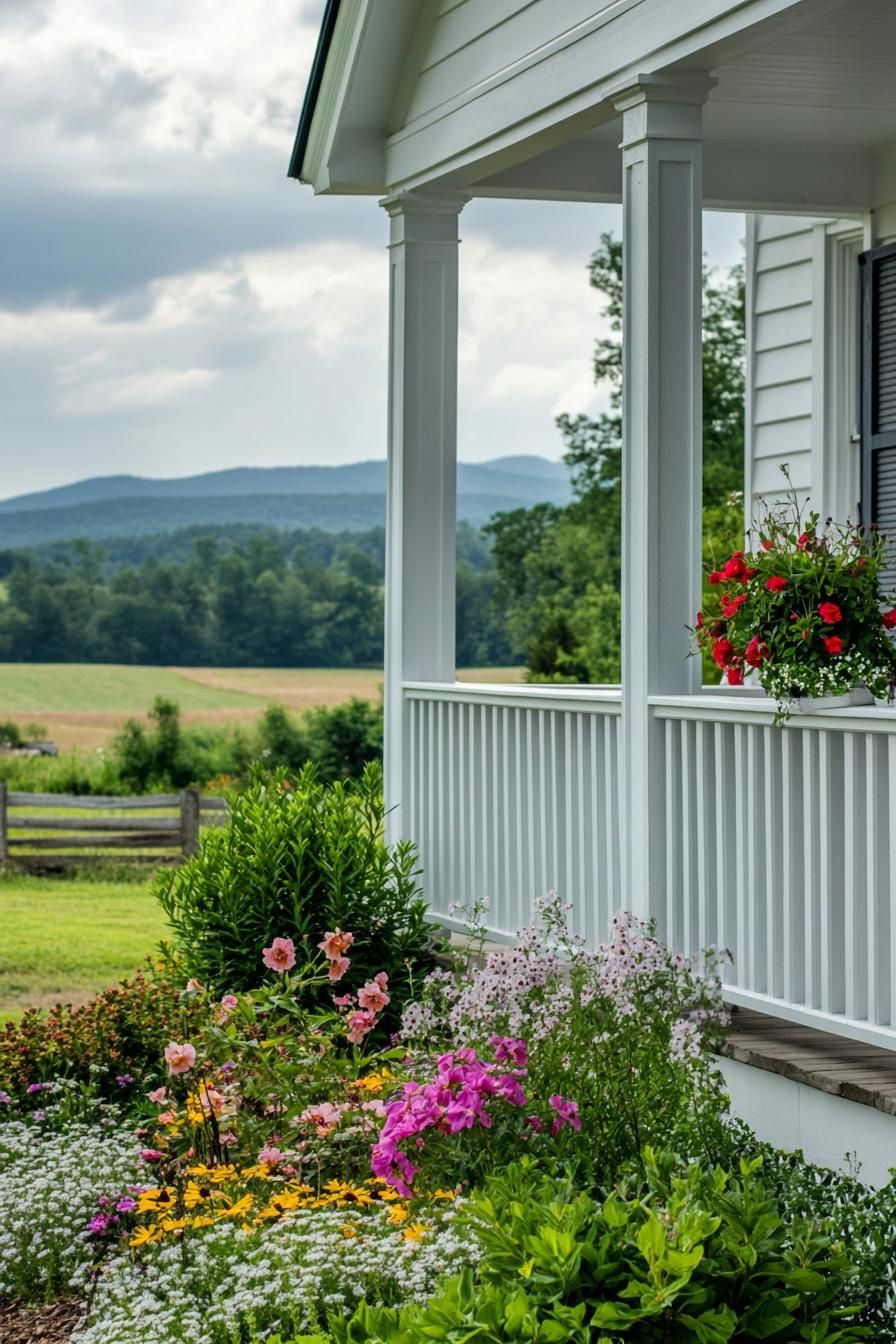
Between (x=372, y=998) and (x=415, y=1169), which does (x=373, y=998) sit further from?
(x=415, y=1169)

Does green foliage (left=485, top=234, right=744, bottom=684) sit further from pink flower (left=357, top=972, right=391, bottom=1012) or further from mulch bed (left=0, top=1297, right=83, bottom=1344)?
mulch bed (left=0, top=1297, right=83, bottom=1344)

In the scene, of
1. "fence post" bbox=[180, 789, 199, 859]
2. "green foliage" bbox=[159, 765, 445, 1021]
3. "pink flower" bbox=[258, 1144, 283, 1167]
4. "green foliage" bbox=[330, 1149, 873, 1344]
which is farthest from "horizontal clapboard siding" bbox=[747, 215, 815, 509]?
"fence post" bbox=[180, 789, 199, 859]

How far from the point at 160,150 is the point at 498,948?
110 feet

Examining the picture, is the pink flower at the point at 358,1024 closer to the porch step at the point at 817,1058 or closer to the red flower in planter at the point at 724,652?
the porch step at the point at 817,1058

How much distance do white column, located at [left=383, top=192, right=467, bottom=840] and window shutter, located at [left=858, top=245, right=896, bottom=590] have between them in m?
1.72

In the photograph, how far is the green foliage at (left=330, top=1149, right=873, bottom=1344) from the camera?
2795mm

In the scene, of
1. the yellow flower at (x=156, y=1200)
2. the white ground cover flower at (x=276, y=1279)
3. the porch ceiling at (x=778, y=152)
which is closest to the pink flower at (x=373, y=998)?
the yellow flower at (x=156, y=1200)

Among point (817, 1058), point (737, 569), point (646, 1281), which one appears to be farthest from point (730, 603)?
point (646, 1281)

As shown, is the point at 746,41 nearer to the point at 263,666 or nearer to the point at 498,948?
the point at 498,948

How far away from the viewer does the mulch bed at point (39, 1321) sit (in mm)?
4488

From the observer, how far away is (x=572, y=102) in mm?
5730

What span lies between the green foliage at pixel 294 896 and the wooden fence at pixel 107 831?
12352 mm

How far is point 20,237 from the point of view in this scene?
3616cm

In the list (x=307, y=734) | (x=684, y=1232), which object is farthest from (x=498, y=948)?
(x=307, y=734)
